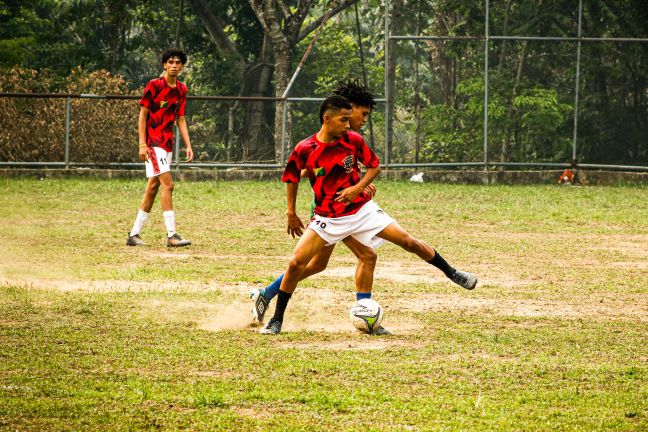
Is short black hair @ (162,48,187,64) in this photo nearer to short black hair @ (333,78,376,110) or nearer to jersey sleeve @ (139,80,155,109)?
jersey sleeve @ (139,80,155,109)

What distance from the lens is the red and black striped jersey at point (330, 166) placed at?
775 centimetres

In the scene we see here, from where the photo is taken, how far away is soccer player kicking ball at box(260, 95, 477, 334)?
25.4 feet

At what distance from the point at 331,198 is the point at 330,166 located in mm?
218

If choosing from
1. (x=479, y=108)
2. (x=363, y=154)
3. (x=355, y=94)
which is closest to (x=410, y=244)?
(x=363, y=154)

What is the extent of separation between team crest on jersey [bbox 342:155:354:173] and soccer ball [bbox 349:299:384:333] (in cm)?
90

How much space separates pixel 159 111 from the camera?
13234 millimetres

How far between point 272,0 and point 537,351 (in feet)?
65.1

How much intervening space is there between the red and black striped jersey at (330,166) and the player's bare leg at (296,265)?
0.61ft

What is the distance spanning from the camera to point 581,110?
21969 millimetres

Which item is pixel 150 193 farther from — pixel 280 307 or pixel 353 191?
pixel 353 191

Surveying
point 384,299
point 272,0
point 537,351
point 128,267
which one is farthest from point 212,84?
point 537,351

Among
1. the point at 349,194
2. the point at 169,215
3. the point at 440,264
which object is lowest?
the point at 169,215

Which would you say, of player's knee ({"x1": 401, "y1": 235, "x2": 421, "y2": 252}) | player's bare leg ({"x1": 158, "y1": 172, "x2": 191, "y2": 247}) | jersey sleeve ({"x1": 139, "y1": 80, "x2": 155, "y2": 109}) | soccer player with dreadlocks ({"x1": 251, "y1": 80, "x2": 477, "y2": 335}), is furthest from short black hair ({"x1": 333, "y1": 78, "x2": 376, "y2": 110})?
jersey sleeve ({"x1": 139, "y1": 80, "x2": 155, "y2": 109})

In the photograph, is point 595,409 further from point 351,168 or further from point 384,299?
point 384,299
